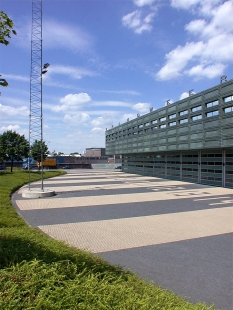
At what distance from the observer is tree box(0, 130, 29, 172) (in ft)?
116

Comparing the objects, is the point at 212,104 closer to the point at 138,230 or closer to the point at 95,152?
the point at 138,230

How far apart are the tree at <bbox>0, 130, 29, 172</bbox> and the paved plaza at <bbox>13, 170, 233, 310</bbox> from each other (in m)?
23.6

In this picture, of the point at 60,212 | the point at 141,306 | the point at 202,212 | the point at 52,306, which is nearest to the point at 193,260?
the point at 141,306

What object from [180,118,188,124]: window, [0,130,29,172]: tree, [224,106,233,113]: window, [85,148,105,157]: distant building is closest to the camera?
[224,106,233,113]: window

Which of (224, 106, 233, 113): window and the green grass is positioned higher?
(224, 106, 233, 113): window

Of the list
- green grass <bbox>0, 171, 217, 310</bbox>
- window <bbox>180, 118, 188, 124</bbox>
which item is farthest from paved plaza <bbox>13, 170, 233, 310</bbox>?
window <bbox>180, 118, 188, 124</bbox>

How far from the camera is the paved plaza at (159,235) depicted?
486 cm

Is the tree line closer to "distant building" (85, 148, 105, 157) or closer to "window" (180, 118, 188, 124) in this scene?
"window" (180, 118, 188, 124)

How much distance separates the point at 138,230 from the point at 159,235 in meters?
0.76

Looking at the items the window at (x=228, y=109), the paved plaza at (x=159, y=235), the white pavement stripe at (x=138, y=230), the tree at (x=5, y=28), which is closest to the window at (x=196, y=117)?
the window at (x=228, y=109)

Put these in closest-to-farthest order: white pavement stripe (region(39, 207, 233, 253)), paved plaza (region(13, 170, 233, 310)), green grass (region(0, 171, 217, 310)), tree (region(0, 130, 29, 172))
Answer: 1. green grass (region(0, 171, 217, 310))
2. paved plaza (region(13, 170, 233, 310))
3. white pavement stripe (region(39, 207, 233, 253))
4. tree (region(0, 130, 29, 172))

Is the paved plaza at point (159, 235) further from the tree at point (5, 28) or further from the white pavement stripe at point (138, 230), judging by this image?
the tree at point (5, 28)

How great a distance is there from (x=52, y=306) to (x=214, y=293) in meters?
2.91

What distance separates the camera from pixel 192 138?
66.0 ft
